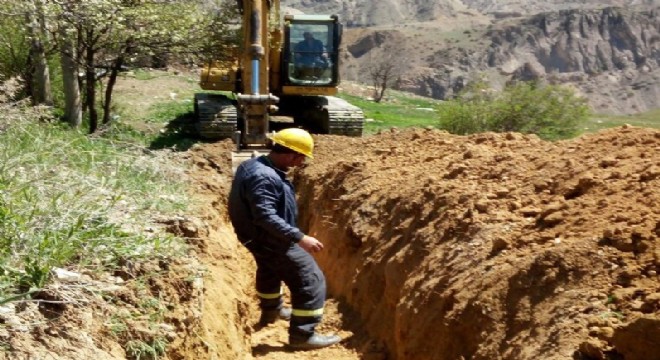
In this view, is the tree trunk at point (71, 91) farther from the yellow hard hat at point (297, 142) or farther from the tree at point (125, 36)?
the yellow hard hat at point (297, 142)

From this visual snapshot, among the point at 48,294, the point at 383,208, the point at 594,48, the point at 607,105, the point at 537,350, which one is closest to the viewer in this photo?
the point at 48,294

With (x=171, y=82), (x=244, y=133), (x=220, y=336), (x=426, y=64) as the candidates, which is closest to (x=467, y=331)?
(x=220, y=336)

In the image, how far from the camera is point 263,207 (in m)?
5.80

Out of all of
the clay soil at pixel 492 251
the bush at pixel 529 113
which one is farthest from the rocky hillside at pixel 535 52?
the clay soil at pixel 492 251

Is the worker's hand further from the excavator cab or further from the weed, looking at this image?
the excavator cab

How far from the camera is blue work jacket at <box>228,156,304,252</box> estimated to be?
5770mm

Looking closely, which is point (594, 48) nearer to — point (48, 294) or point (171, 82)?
point (171, 82)

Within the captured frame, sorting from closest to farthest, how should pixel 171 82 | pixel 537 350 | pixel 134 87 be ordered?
pixel 537 350 → pixel 134 87 → pixel 171 82

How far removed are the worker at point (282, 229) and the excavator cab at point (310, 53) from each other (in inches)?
339

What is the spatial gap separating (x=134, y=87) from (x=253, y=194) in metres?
17.5

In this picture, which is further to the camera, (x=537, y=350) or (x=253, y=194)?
(x=253, y=194)

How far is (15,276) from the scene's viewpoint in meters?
3.39

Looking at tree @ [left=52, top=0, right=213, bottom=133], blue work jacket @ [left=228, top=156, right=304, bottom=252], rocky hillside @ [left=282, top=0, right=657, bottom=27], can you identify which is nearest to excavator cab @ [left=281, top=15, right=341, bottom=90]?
tree @ [left=52, top=0, right=213, bottom=133]

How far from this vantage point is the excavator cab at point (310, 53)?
47.5 ft
